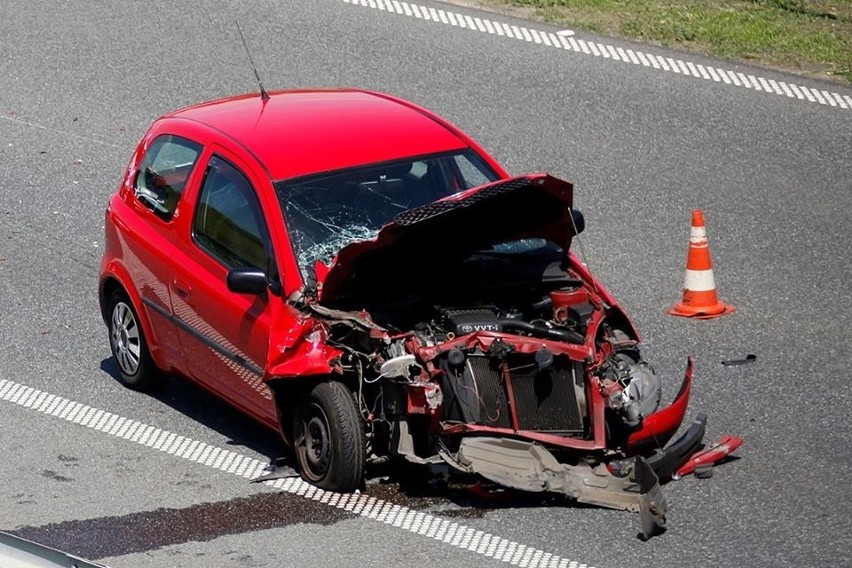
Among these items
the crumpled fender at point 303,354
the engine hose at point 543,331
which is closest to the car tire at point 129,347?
the crumpled fender at point 303,354

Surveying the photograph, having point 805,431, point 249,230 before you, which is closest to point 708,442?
point 805,431

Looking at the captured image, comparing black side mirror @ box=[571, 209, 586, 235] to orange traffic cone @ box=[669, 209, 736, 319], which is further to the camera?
orange traffic cone @ box=[669, 209, 736, 319]

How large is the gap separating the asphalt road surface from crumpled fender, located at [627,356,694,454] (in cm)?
30

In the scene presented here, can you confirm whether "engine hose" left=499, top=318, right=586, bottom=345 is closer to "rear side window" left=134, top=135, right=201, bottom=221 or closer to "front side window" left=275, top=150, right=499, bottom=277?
"front side window" left=275, top=150, right=499, bottom=277

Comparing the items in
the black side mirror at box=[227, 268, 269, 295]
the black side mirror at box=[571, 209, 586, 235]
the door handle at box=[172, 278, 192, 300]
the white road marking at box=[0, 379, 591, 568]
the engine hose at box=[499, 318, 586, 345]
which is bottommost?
the white road marking at box=[0, 379, 591, 568]

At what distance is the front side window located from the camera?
8.27 m

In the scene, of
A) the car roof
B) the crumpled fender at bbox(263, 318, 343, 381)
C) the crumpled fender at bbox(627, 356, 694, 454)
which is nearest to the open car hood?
the crumpled fender at bbox(263, 318, 343, 381)

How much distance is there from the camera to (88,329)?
10.5 m

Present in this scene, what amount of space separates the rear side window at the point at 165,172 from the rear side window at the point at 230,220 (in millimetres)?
286

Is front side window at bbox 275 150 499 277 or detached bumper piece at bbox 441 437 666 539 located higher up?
front side window at bbox 275 150 499 277

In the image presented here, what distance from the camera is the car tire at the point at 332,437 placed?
25.2 feet

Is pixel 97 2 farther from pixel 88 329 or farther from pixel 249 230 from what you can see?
pixel 249 230

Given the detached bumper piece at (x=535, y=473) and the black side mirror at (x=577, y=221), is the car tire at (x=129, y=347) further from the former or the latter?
the black side mirror at (x=577, y=221)

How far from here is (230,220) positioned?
28.1ft
